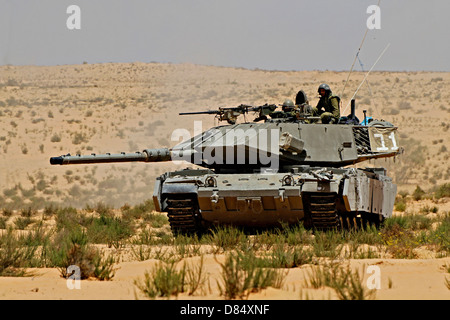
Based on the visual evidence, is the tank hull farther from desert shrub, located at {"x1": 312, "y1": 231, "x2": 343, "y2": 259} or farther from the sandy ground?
the sandy ground

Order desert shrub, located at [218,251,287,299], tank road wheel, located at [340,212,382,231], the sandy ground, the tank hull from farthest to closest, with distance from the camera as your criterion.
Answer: tank road wheel, located at [340,212,382,231], the tank hull, the sandy ground, desert shrub, located at [218,251,287,299]

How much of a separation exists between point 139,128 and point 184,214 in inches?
1079

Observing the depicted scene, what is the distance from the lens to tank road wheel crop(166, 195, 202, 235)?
13078 mm

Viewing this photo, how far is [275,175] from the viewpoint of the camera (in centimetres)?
1269

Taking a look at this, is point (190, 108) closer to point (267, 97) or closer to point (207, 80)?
point (267, 97)

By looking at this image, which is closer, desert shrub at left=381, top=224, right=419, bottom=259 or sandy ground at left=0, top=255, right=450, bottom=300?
sandy ground at left=0, top=255, right=450, bottom=300

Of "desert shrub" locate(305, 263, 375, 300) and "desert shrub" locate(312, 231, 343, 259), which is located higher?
"desert shrub" locate(305, 263, 375, 300)

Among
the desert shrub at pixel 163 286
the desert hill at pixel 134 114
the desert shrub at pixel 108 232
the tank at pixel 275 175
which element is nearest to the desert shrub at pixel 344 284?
the desert shrub at pixel 163 286

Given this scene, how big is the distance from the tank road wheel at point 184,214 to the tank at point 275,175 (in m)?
0.02

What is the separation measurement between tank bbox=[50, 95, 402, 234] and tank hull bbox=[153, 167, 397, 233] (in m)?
0.02
